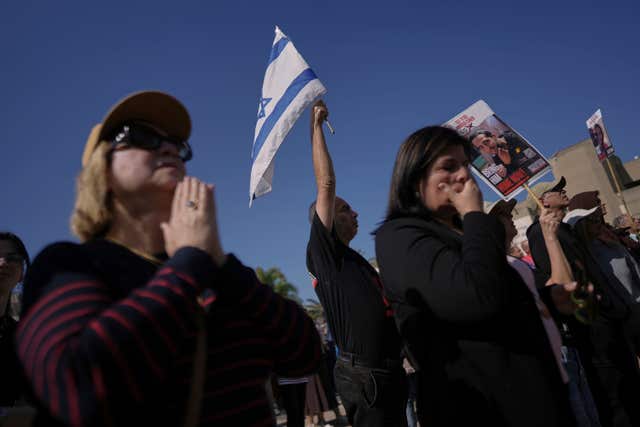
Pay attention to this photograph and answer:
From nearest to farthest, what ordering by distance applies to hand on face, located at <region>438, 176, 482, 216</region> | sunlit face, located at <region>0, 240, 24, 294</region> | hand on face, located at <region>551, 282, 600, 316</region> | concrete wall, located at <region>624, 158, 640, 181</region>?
hand on face, located at <region>438, 176, 482, 216</region> → hand on face, located at <region>551, 282, 600, 316</region> → sunlit face, located at <region>0, 240, 24, 294</region> → concrete wall, located at <region>624, 158, 640, 181</region>

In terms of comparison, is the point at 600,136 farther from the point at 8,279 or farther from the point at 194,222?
the point at 8,279

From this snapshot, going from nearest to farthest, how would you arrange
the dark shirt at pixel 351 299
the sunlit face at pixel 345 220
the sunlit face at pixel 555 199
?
the dark shirt at pixel 351 299
the sunlit face at pixel 345 220
the sunlit face at pixel 555 199

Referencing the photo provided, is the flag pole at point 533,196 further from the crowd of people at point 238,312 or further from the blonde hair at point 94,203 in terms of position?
the blonde hair at point 94,203

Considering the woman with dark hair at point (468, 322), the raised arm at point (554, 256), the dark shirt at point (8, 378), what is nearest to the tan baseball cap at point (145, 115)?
the woman with dark hair at point (468, 322)

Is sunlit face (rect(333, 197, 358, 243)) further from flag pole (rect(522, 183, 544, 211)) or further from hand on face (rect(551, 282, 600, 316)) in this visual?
hand on face (rect(551, 282, 600, 316))

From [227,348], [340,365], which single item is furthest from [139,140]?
[340,365]

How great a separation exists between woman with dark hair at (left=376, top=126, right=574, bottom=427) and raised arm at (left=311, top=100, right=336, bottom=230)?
1.11m

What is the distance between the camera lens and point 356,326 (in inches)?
111

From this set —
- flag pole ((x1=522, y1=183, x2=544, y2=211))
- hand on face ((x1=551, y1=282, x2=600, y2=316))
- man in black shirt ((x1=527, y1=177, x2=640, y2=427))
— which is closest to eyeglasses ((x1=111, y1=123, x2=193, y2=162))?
hand on face ((x1=551, y1=282, x2=600, y2=316))

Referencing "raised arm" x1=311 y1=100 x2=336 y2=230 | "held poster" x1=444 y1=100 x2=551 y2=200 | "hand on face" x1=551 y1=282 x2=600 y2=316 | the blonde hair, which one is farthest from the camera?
"held poster" x1=444 y1=100 x2=551 y2=200

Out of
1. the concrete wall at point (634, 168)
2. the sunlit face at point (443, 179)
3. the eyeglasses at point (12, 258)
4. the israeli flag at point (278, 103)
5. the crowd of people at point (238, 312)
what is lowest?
the crowd of people at point (238, 312)

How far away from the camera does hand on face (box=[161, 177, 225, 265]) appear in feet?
4.10

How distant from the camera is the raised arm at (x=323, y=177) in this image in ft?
10.4

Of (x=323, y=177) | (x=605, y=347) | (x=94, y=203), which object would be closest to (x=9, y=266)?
(x=94, y=203)
